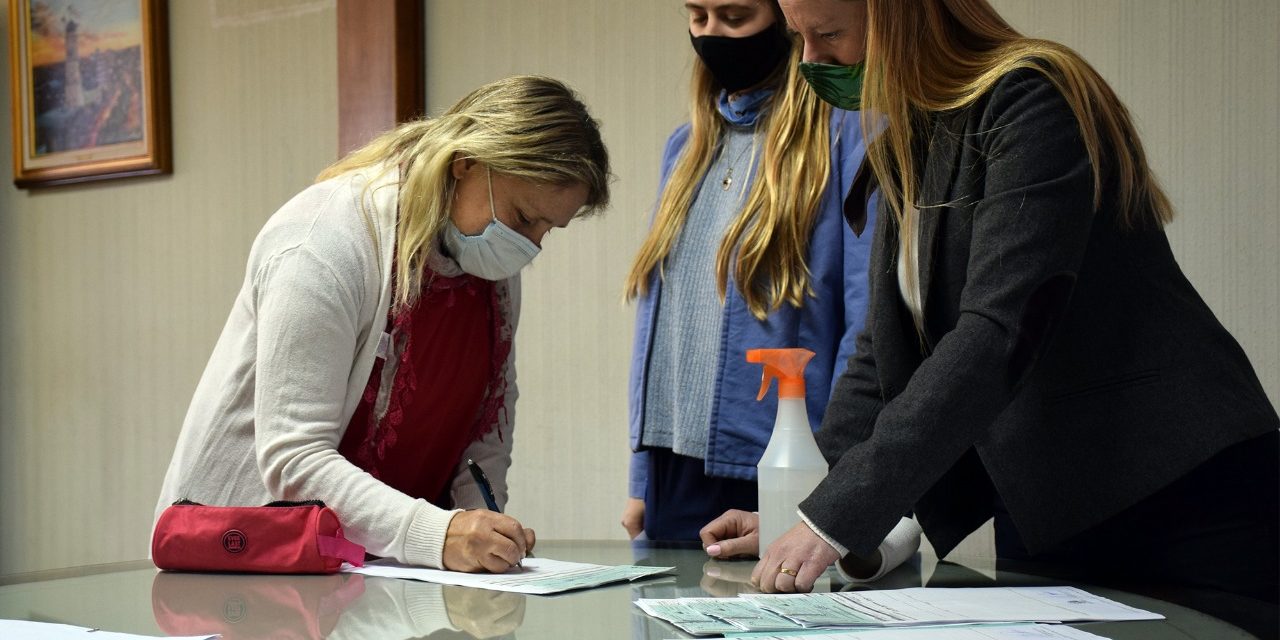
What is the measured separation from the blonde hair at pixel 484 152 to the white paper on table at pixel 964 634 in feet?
2.85

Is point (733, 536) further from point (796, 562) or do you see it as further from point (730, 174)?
point (730, 174)

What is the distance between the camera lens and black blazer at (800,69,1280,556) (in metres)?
1.13

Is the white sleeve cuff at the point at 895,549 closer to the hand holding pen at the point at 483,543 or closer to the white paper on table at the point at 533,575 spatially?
the white paper on table at the point at 533,575

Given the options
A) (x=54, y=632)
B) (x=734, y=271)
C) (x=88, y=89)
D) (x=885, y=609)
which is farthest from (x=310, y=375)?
(x=88, y=89)

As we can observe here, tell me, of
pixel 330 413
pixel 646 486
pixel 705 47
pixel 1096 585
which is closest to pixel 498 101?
pixel 705 47

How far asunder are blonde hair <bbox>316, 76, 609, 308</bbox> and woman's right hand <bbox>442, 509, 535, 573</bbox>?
0.37 meters

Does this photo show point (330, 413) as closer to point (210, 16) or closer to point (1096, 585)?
point (1096, 585)

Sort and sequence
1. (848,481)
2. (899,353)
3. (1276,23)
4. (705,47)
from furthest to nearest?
(1276,23)
(705,47)
(899,353)
(848,481)

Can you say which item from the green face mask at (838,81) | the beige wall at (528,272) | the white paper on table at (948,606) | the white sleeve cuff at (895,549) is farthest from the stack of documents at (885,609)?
the beige wall at (528,272)

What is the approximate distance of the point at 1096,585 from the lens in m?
1.23

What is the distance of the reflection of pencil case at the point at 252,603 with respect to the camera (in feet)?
3.41

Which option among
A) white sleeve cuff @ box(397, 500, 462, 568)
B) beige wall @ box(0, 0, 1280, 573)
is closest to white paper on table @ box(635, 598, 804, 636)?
white sleeve cuff @ box(397, 500, 462, 568)

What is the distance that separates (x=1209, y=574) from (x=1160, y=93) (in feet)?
4.92

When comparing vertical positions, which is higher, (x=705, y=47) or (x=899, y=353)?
(x=705, y=47)
